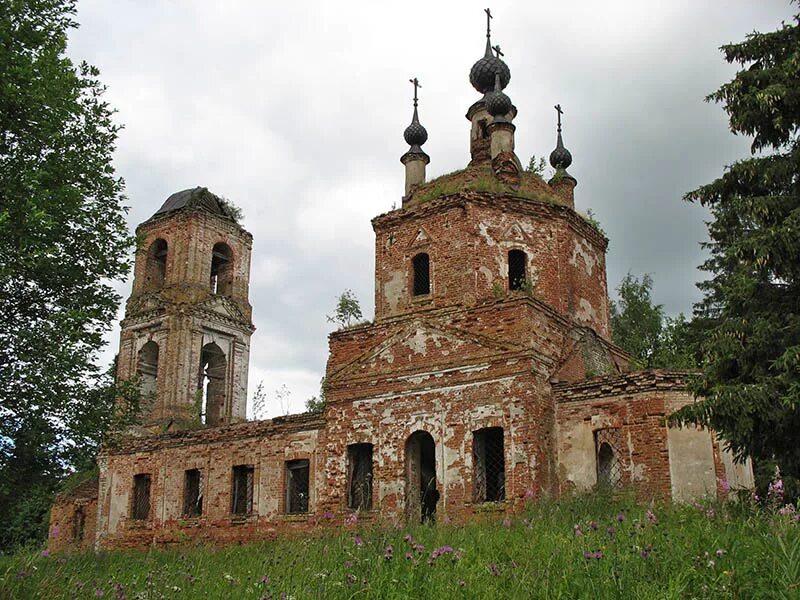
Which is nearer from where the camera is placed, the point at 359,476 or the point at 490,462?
the point at 490,462

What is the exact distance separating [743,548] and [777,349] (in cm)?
481

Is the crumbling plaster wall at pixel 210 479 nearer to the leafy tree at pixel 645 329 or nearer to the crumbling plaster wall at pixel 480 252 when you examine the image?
the crumbling plaster wall at pixel 480 252

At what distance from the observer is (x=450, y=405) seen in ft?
50.8

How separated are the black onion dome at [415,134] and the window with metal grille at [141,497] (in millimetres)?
11152

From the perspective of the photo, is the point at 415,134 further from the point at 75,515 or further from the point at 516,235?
the point at 75,515

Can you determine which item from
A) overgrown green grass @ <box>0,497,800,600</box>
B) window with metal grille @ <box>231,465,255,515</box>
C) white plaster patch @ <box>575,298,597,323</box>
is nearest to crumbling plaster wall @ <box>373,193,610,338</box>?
white plaster patch @ <box>575,298,597,323</box>

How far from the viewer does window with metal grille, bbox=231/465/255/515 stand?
1905 centimetres

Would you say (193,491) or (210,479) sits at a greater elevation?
(210,479)

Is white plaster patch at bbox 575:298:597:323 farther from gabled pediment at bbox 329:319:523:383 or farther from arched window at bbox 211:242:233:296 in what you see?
arched window at bbox 211:242:233:296

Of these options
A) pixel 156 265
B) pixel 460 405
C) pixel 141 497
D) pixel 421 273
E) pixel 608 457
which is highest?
pixel 156 265

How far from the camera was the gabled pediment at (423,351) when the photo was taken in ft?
51.0

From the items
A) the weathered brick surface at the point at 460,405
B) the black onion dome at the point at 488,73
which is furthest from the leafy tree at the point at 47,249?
the black onion dome at the point at 488,73

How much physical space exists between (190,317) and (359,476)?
32.1 feet

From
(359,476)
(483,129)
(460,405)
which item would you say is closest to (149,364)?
(359,476)
